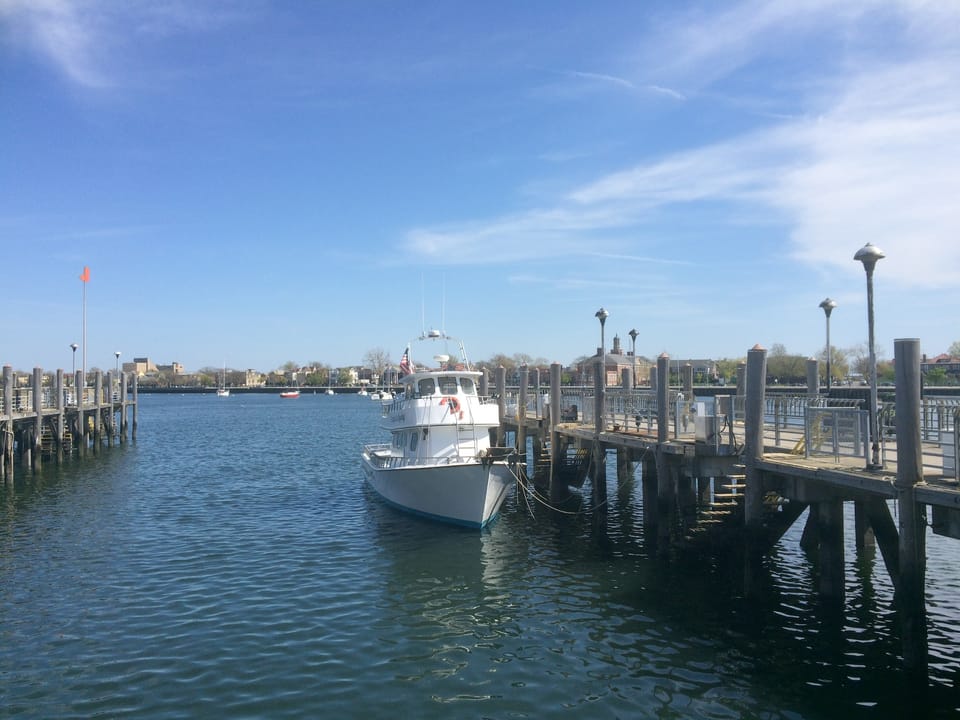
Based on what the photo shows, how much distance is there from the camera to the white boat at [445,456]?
21516 millimetres

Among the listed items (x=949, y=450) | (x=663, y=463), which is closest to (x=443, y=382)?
(x=663, y=463)

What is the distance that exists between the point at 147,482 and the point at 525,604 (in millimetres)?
23407

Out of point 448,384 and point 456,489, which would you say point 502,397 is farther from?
point 456,489

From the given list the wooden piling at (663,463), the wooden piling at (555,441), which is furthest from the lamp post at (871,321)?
the wooden piling at (555,441)

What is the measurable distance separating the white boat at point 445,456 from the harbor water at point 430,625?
2.81 ft

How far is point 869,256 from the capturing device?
39.4 ft

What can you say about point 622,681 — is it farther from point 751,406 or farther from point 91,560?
point 91,560

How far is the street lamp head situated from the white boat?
11661 millimetres

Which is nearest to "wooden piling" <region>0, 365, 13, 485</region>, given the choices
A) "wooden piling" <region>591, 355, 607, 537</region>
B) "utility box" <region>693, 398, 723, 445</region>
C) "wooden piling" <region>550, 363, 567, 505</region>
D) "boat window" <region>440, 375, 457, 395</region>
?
"boat window" <region>440, 375, 457, 395</region>

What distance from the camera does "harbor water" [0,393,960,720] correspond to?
1071 centimetres

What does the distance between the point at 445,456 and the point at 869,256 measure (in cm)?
1470

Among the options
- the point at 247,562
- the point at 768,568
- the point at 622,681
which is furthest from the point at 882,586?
the point at 247,562

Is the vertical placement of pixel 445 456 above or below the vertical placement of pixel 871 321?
below

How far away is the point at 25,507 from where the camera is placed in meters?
25.8
